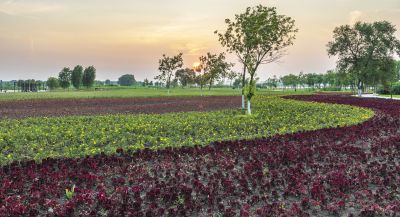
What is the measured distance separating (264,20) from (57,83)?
134 meters

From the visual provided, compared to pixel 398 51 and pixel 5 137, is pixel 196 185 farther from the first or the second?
pixel 398 51

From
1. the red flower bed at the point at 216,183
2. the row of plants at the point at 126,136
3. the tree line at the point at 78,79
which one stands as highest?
the tree line at the point at 78,79

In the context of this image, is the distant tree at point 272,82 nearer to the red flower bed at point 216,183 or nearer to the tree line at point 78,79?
the tree line at point 78,79

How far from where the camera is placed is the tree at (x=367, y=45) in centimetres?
6262

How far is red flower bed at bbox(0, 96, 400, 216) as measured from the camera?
7.51 metres

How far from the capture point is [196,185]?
29.1 ft

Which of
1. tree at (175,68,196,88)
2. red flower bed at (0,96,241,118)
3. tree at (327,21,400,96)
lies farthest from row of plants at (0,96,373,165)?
tree at (175,68,196,88)

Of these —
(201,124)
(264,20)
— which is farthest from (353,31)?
(201,124)

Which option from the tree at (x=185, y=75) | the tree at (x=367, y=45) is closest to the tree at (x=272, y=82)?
the tree at (x=185, y=75)

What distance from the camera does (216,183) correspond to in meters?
9.01

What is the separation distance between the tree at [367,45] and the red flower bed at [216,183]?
178ft

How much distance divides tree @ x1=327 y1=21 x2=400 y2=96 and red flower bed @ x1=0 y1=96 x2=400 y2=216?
54350 mm

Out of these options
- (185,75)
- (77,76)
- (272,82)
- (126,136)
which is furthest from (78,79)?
(126,136)

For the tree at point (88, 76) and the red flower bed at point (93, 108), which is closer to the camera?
the red flower bed at point (93, 108)
